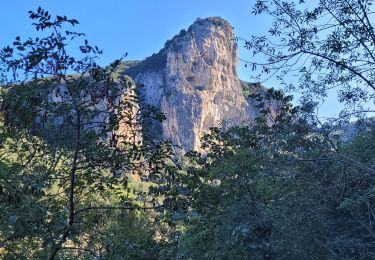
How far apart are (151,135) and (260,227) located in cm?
439

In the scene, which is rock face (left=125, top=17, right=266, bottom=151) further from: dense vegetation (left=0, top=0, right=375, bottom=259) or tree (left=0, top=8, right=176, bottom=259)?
tree (left=0, top=8, right=176, bottom=259)

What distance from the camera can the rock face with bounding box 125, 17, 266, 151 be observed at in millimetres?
92250

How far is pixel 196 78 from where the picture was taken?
9581 centimetres

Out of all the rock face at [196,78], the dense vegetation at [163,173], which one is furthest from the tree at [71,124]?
the rock face at [196,78]

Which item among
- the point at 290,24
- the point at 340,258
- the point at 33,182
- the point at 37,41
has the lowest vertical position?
the point at 340,258

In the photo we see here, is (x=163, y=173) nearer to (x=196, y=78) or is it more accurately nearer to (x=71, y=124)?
(x=71, y=124)

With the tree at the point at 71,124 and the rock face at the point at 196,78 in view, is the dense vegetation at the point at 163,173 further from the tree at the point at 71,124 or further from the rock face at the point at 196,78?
the rock face at the point at 196,78

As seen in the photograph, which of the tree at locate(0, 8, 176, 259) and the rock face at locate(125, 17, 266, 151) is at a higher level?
the rock face at locate(125, 17, 266, 151)

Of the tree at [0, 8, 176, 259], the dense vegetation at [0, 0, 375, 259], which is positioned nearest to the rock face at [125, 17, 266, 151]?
the dense vegetation at [0, 0, 375, 259]

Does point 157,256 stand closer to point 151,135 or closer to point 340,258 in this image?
point 340,258

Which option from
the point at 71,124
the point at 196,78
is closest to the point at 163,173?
the point at 71,124

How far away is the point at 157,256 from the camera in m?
8.37

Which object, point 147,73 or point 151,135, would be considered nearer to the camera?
point 151,135

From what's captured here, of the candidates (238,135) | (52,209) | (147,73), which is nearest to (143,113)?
(52,209)
